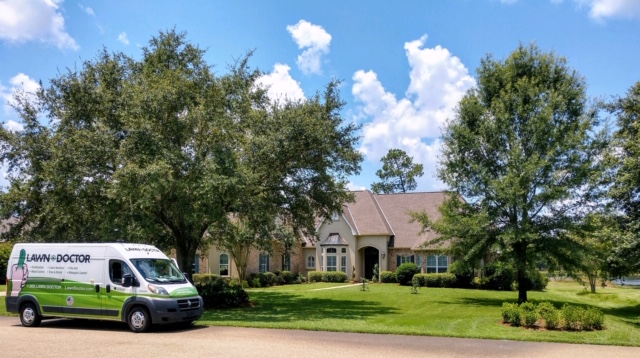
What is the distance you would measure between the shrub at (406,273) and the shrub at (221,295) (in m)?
15.8

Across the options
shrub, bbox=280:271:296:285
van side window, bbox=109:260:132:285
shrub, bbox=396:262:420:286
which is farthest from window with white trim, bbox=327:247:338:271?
van side window, bbox=109:260:132:285

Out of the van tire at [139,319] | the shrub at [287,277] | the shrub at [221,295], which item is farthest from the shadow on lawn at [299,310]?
the shrub at [287,277]

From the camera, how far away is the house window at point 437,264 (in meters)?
36.8

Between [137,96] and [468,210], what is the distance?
15191mm

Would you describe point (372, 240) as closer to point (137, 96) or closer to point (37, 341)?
point (137, 96)

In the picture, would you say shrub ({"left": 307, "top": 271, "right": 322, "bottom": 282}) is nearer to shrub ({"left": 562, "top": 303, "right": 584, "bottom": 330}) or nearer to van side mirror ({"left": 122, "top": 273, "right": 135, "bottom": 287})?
shrub ({"left": 562, "top": 303, "right": 584, "bottom": 330})

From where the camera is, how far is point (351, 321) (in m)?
17.3

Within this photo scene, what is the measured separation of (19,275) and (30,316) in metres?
1.37

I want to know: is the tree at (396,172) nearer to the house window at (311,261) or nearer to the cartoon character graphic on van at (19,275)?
the house window at (311,261)

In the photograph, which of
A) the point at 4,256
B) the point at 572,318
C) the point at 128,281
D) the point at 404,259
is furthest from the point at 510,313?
the point at 4,256

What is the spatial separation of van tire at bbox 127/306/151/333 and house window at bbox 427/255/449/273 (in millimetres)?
25944

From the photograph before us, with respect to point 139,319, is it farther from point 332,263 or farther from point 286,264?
point 286,264

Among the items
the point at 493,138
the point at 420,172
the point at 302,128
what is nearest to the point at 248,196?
the point at 302,128

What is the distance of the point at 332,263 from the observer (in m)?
40.8
